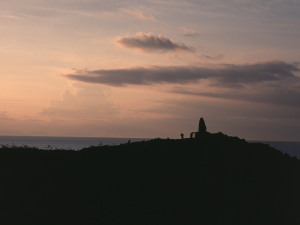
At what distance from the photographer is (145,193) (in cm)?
2517

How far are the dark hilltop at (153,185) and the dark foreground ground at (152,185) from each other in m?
0.05

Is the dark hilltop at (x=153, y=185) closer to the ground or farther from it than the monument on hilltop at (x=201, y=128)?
closer to the ground

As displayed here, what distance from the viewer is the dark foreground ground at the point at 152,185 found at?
23.6 meters

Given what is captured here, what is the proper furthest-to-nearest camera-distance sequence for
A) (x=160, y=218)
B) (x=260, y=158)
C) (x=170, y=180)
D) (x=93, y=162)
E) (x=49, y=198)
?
(x=260, y=158)
(x=93, y=162)
(x=170, y=180)
(x=49, y=198)
(x=160, y=218)

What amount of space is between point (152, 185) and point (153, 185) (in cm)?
6

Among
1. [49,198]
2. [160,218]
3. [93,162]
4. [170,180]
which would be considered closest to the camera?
[160,218]

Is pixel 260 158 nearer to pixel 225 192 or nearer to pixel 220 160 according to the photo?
pixel 220 160

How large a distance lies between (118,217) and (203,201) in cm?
501

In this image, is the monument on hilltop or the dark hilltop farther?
the monument on hilltop

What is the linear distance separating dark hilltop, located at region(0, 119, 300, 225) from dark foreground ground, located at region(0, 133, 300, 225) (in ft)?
0.17

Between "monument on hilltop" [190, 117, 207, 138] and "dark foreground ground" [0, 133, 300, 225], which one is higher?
"monument on hilltop" [190, 117, 207, 138]

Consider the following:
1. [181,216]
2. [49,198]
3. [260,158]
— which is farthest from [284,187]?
[49,198]

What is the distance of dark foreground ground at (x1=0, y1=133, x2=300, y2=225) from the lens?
23.6 m

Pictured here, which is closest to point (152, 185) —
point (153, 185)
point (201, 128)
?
point (153, 185)
